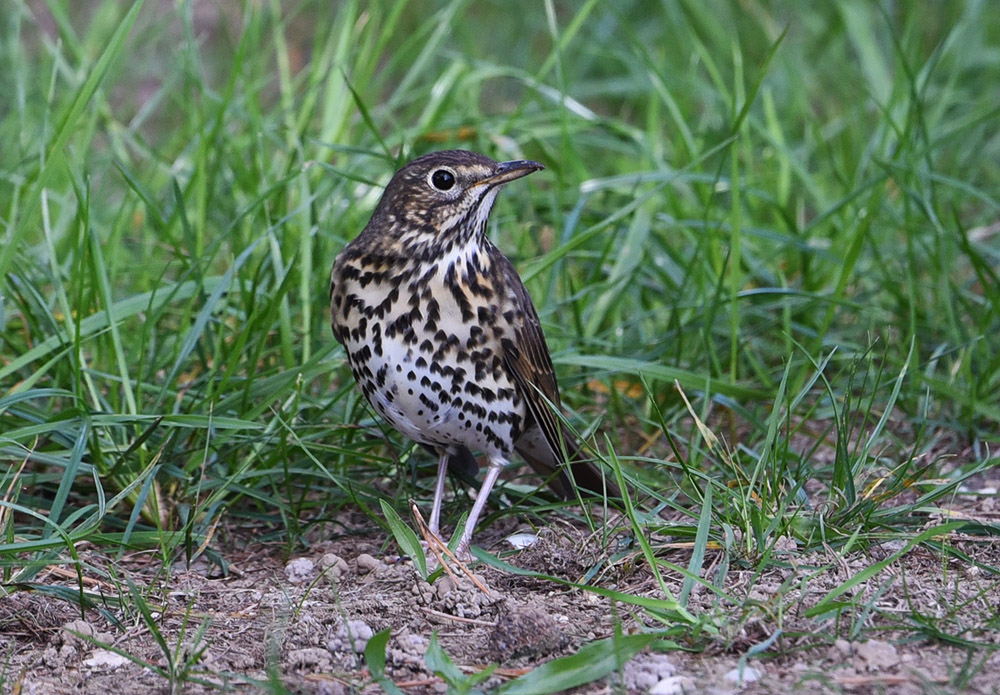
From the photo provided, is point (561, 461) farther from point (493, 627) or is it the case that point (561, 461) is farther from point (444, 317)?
point (493, 627)

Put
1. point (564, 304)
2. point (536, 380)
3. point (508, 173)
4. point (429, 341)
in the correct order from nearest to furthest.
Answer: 1. point (429, 341)
2. point (508, 173)
3. point (536, 380)
4. point (564, 304)

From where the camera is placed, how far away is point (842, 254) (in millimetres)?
5188

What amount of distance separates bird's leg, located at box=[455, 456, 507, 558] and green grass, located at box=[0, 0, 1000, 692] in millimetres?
239

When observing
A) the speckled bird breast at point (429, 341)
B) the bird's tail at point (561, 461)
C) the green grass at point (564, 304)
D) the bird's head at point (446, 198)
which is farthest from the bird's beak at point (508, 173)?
the bird's tail at point (561, 461)

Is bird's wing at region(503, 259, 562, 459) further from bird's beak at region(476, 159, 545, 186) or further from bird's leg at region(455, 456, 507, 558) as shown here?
bird's beak at region(476, 159, 545, 186)

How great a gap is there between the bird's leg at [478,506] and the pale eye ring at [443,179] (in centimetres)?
87

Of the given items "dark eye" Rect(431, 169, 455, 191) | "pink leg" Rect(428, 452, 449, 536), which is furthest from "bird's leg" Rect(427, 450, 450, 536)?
"dark eye" Rect(431, 169, 455, 191)

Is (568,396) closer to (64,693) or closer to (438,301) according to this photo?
(438,301)

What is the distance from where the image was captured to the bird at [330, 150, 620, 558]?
11.8ft

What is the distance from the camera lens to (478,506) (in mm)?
3875

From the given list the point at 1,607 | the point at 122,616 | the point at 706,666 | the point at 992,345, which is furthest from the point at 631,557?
the point at 992,345

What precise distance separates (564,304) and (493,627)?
1748 mm

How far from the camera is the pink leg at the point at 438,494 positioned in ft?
13.1

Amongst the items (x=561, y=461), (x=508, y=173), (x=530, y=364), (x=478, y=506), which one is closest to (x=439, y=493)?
(x=478, y=506)
